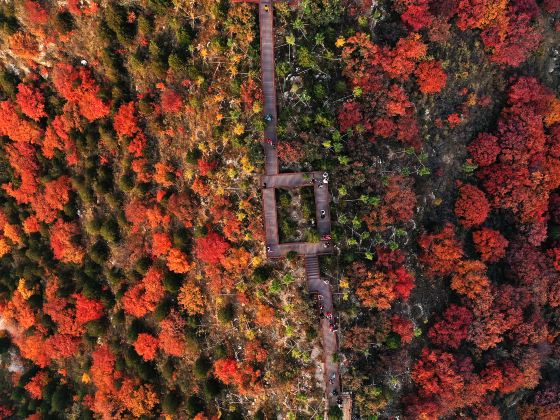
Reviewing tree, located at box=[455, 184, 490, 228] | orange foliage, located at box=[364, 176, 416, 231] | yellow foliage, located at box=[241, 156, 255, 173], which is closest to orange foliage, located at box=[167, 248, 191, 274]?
yellow foliage, located at box=[241, 156, 255, 173]

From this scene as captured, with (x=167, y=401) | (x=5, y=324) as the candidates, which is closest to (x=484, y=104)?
(x=167, y=401)

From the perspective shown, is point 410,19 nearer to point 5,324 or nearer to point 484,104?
point 484,104

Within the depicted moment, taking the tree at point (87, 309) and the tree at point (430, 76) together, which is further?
the tree at point (87, 309)

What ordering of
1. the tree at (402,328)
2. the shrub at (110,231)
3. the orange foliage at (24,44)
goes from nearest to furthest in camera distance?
1. the tree at (402,328)
2. the orange foliage at (24,44)
3. the shrub at (110,231)

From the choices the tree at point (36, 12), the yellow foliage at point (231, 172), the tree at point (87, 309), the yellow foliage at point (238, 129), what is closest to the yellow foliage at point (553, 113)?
the yellow foliage at point (238, 129)

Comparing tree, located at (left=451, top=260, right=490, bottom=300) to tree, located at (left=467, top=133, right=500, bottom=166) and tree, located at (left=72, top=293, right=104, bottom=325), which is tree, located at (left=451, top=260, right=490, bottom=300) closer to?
tree, located at (left=467, top=133, right=500, bottom=166)

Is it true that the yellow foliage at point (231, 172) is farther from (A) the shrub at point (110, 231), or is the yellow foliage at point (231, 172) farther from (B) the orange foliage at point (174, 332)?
(B) the orange foliage at point (174, 332)
